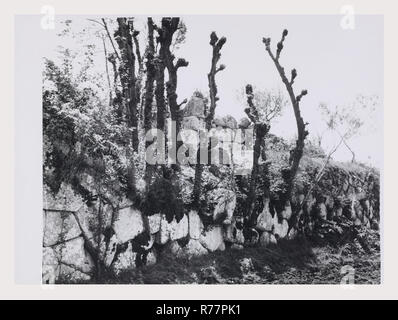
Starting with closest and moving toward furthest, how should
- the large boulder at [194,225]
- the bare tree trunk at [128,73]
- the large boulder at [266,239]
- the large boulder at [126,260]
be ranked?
the large boulder at [126,260] → the bare tree trunk at [128,73] → the large boulder at [194,225] → the large boulder at [266,239]

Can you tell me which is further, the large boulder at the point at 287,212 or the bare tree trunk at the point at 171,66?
→ the large boulder at the point at 287,212

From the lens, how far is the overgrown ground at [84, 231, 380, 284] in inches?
240

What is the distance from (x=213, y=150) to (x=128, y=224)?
1.57 meters

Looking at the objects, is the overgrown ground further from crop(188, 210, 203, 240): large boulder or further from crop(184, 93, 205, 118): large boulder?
crop(184, 93, 205, 118): large boulder

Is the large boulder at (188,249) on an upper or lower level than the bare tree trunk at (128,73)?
lower

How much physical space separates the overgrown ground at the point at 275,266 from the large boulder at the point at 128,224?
1.54 feet

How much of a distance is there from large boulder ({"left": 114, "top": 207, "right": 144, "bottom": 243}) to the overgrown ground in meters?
0.47

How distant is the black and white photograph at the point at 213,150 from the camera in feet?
19.2

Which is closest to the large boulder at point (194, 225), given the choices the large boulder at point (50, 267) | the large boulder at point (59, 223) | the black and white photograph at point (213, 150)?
the black and white photograph at point (213, 150)

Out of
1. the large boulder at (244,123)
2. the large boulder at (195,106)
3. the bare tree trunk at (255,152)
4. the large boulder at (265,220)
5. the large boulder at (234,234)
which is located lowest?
the large boulder at (234,234)

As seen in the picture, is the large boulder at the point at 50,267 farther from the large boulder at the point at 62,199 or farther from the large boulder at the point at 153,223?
the large boulder at the point at 153,223

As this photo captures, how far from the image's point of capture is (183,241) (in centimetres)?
620

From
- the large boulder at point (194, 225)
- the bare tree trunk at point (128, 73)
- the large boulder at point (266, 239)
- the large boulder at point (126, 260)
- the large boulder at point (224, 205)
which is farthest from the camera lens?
the large boulder at point (266, 239)
